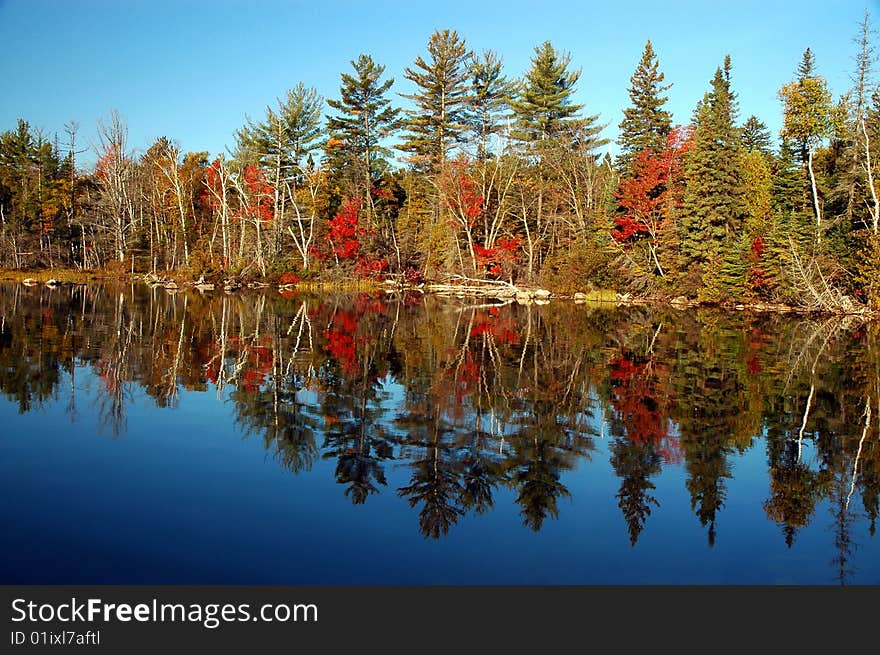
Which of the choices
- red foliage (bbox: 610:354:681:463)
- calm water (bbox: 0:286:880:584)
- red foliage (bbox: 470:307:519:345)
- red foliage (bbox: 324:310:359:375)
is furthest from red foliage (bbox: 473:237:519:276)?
red foliage (bbox: 610:354:681:463)

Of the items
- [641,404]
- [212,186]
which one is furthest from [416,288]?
[641,404]

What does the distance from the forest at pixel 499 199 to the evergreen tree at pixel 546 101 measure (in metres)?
0.15

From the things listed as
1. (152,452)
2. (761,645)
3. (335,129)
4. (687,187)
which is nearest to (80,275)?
(335,129)

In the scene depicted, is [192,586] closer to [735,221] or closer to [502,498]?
[502,498]

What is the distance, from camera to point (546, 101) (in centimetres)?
4853

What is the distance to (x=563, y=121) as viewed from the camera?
48656 millimetres

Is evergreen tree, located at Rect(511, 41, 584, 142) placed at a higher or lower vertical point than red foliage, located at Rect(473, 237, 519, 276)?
higher

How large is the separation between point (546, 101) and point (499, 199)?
10.6 m

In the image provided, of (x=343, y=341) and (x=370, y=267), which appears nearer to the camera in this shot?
(x=343, y=341)

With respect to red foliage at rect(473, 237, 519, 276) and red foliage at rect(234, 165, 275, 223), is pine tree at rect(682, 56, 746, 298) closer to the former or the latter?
red foliage at rect(473, 237, 519, 276)

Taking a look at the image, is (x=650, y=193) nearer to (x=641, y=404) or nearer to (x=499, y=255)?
(x=499, y=255)

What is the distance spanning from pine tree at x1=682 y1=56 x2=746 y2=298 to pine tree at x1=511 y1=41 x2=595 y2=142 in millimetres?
13816

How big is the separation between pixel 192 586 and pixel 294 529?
1201 mm

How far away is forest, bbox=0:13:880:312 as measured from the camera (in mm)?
33031
